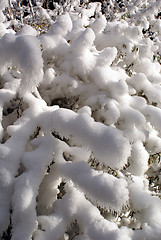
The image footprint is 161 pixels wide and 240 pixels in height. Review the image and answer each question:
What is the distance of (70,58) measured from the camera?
2.01 m

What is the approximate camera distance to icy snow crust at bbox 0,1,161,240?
1.25m

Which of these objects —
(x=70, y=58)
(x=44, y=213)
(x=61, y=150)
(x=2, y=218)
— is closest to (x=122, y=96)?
(x=70, y=58)

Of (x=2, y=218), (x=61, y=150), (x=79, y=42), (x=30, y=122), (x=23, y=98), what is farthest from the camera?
(x=79, y=42)

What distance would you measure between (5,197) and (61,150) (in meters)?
0.40

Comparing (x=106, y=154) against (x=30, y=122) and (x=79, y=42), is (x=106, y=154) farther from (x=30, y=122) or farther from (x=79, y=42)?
(x=79, y=42)

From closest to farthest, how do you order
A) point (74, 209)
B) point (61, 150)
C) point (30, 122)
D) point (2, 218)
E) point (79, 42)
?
point (2, 218), point (74, 209), point (61, 150), point (30, 122), point (79, 42)

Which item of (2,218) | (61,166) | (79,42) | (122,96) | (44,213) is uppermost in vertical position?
(79,42)

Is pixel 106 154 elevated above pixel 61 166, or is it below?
above

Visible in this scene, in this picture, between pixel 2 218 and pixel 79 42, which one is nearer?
pixel 2 218

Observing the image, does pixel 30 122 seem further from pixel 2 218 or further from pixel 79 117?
pixel 2 218

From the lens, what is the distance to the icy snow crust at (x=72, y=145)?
1249 mm

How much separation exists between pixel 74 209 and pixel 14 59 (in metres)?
0.93

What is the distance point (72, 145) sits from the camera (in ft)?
5.33

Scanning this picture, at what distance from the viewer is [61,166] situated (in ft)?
4.68
